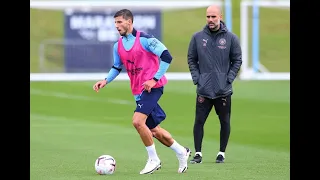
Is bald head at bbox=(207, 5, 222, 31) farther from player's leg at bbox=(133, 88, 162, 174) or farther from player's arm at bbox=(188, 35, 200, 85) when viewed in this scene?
player's leg at bbox=(133, 88, 162, 174)

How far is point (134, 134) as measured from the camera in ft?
64.5

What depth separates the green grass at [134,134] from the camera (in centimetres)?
1415

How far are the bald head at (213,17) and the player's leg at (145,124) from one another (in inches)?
64.2

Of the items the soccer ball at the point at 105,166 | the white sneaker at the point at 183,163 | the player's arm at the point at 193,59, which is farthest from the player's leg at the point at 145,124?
the player's arm at the point at 193,59

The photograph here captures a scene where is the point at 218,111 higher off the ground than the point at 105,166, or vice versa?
the point at 218,111

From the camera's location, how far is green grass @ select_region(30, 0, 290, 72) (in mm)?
46094

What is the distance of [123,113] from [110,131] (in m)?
4.07

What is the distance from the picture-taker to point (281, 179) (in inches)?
519

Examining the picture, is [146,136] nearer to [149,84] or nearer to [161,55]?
[149,84]

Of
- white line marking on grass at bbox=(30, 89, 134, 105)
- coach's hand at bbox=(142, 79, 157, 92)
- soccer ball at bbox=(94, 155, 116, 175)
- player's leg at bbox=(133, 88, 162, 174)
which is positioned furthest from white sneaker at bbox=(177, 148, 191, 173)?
white line marking on grass at bbox=(30, 89, 134, 105)

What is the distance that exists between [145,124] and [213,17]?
2.04m

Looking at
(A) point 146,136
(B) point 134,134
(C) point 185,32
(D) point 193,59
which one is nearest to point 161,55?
(A) point 146,136

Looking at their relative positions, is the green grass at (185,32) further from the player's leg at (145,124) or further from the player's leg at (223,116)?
the player's leg at (145,124)
